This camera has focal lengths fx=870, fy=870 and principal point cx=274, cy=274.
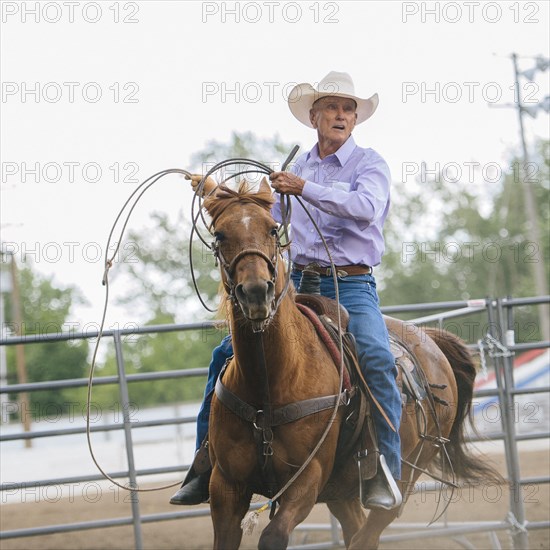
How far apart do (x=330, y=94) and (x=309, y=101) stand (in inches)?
8.4

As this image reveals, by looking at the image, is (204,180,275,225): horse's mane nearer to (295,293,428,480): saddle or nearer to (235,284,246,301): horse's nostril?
(235,284,246,301): horse's nostril

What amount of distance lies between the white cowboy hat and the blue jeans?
3.19ft

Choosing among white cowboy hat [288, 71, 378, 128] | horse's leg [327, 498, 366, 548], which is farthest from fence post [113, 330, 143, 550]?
white cowboy hat [288, 71, 378, 128]

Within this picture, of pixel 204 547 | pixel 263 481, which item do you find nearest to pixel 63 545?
pixel 204 547

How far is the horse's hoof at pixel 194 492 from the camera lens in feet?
14.9

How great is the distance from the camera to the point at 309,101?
16.4 feet

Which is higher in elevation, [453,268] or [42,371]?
[453,268]

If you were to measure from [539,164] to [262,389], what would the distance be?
3897 cm

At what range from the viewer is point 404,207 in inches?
1617

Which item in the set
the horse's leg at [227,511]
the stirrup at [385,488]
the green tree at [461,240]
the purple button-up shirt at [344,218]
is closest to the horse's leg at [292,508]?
the horse's leg at [227,511]

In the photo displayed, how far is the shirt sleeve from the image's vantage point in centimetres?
412

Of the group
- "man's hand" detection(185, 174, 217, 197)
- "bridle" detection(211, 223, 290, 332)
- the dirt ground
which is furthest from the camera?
the dirt ground

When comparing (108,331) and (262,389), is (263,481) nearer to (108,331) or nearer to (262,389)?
(262,389)

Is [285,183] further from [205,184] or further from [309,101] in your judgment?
[309,101]
